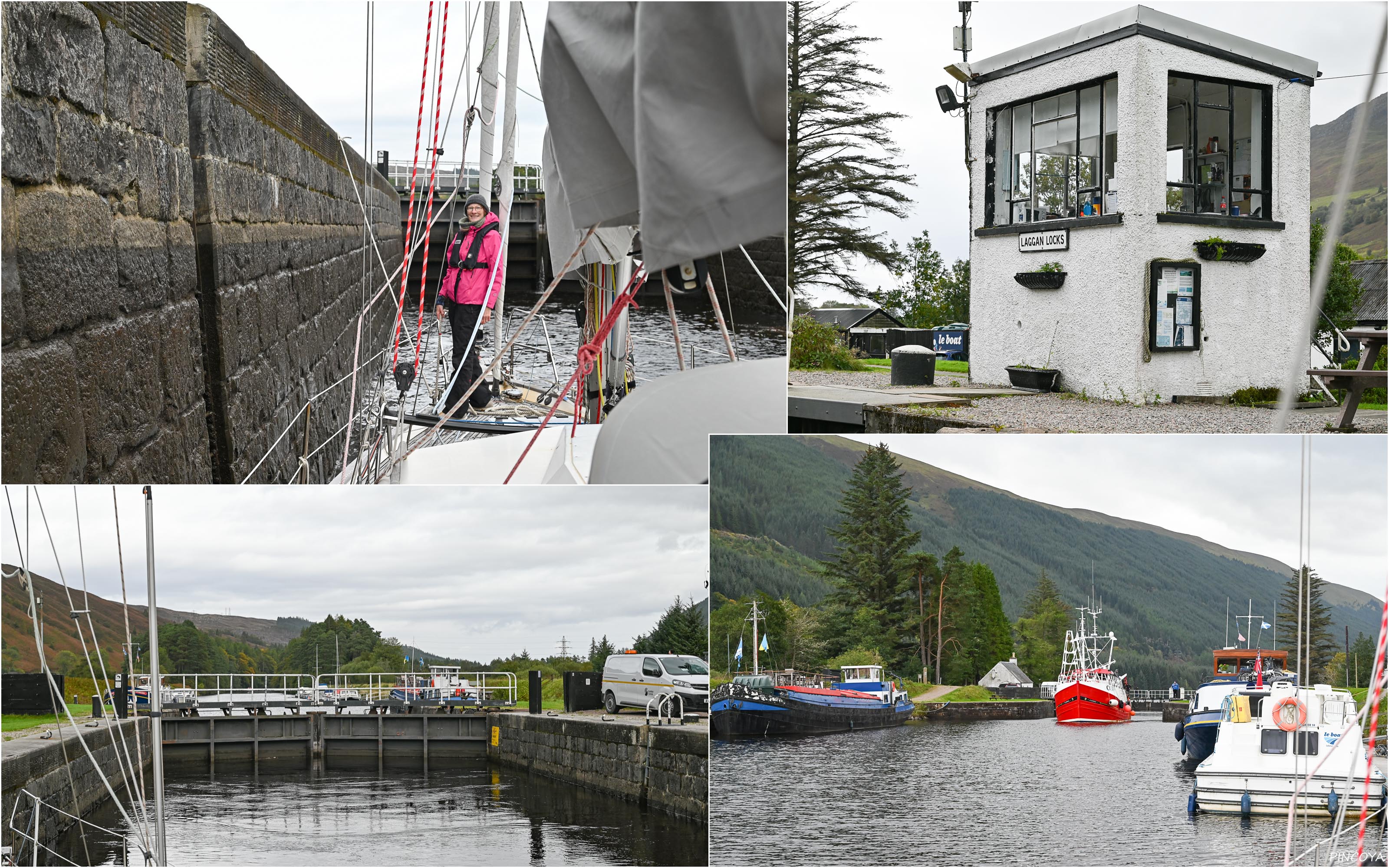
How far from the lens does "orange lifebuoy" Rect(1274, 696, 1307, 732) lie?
155 inches

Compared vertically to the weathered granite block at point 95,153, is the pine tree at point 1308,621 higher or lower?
lower

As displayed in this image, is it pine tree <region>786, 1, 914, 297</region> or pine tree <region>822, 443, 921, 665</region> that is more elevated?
pine tree <region>786, 1, 914, 297</region>

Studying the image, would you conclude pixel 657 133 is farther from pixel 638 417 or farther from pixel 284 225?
pixel 284 225

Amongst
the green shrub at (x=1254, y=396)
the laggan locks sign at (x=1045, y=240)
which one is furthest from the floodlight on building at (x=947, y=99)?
the green shrub at (x=1254, y=396)

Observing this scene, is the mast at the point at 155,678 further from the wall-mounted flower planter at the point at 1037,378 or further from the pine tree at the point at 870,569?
the wall-mounted flower planter at the point at 1037,378

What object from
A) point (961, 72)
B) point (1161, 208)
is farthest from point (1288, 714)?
point (961, 72)

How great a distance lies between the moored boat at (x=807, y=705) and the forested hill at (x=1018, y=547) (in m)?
0.34

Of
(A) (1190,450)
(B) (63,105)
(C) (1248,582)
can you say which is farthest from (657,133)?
(C) (1248,582)

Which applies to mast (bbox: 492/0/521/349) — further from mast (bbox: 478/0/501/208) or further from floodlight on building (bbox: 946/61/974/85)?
floodlight on building (bbox: 946/61/974/85)

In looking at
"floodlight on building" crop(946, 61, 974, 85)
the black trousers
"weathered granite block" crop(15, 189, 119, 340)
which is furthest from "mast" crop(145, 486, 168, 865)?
"floodlight on building" crop(946, 61, 974, 85)

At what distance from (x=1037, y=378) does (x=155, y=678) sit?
741 centimetres

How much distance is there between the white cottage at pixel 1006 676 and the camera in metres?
3.91

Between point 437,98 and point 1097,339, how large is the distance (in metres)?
5.59

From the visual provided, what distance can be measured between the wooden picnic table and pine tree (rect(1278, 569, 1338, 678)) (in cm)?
111
